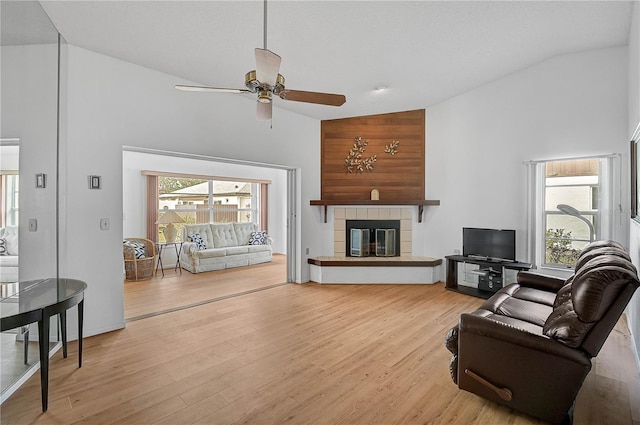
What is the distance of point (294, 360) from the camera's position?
8.57ft

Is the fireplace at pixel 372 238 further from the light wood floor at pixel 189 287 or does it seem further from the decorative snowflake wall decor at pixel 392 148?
the light wood floor at pixel 189 287

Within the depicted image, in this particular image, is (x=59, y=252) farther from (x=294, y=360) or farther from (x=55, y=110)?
(x=294, y=360)

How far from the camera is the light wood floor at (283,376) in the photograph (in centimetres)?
194

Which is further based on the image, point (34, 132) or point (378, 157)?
point (378, 157)

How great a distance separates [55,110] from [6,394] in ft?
7.61

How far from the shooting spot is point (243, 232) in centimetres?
735

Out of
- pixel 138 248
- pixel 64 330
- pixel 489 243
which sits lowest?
pixel 64 330

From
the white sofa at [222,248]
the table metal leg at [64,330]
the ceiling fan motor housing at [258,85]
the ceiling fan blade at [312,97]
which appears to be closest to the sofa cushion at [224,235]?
the white sofa at [222,248]

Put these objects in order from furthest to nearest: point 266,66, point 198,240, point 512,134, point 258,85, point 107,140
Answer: point 198,240 → point 512,134 → point 107,140 → point 258,85 → point 266,66

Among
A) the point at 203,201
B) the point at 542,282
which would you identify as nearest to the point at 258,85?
the point at 542,282

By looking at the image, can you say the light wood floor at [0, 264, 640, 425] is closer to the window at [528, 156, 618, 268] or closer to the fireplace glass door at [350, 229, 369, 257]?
the window at [528, 156, 618, 268]

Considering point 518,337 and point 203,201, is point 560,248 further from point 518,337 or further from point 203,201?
point 203,201

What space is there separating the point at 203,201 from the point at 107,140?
4141mm

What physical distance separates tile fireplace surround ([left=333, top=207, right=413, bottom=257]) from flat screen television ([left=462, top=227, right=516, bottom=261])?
98 centimetres
